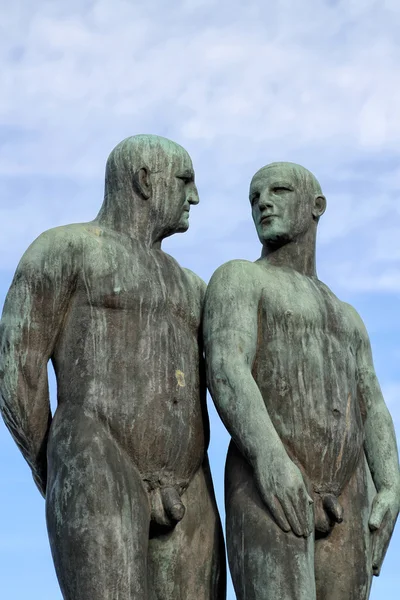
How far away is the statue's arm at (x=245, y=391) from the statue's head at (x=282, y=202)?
0.41 m

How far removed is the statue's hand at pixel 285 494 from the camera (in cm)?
1057

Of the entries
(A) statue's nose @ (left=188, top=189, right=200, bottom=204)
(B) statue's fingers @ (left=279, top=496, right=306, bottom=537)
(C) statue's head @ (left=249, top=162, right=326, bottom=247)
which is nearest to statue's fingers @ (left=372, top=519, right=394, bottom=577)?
(B) statue's fingers @ (left=279, top=496, right=306, bottom=537)

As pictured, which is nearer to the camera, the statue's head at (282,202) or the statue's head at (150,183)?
the statue's head at (150,183)

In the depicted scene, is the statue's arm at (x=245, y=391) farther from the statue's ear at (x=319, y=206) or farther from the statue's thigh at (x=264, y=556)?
the statue's ear at (x=319, y=206)

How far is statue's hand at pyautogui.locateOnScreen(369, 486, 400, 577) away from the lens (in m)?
11.2

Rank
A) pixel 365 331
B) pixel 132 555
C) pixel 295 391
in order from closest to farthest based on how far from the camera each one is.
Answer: pixel 132 555 → pixel 295 391 → pixel 365 331

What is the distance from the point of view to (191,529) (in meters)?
10.9

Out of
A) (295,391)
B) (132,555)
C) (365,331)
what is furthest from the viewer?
(365,331)

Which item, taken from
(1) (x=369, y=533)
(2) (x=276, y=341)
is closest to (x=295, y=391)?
(2) (x=276, y=341)

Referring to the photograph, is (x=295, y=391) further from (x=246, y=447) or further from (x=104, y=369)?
(x=104, y=369)

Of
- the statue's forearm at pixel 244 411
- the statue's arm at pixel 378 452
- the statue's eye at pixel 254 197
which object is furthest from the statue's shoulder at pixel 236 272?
the statue's arm at pixel 378 452

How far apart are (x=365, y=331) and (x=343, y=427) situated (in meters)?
1.01

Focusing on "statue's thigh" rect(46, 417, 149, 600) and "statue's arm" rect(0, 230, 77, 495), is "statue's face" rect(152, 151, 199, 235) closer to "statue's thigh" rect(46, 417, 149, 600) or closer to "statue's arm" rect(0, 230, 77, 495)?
"statue's arm" rect(0, 230, 77, 495)

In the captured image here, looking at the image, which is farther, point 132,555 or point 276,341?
point 276,341
